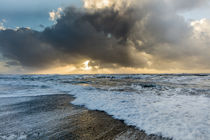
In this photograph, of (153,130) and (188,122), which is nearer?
(153,130)

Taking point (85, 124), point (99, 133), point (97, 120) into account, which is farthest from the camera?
point (97, 120)

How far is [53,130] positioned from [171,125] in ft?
11.5

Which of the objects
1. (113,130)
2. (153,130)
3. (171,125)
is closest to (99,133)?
(113,130)

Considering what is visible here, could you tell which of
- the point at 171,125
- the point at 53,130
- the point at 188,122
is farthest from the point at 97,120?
the point at 188,122

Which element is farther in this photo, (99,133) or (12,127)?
(12,127)

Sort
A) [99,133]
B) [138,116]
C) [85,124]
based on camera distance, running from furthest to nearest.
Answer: [138,116], [85,124], [99,133]

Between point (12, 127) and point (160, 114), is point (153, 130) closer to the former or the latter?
point (160, 114)

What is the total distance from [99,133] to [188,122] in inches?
115

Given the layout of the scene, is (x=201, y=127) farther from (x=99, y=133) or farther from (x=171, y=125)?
(x=99, y=133)

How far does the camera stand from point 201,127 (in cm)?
332

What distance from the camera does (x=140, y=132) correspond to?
3137mm

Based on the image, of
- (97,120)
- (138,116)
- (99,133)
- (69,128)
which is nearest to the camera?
(99,133)

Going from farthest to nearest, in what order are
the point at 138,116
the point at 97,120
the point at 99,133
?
the point at 138,116
the point at 97,120
the point at 99,133

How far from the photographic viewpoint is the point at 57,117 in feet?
13.6
